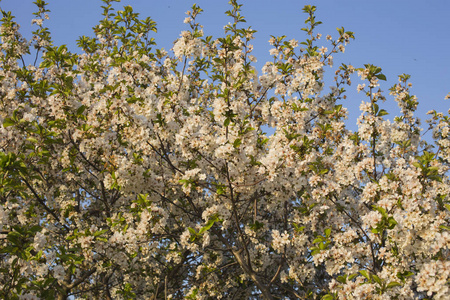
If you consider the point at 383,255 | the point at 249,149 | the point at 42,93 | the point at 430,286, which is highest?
the point at 42,93

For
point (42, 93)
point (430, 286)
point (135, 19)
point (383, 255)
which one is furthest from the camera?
point (135, 19)

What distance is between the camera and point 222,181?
23.9 feet

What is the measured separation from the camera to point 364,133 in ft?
23.6

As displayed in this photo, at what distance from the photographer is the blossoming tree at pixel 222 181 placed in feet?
18.0

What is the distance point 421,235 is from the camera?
525 centimetres

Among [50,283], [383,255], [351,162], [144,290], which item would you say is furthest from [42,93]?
[383,255]

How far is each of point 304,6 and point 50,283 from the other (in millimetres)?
8694

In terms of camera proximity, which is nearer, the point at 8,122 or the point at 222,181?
the point at 8,122

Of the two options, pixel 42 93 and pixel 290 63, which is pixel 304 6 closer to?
pixel 290 63

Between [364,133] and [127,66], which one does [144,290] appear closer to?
[127,66]

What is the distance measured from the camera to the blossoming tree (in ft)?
18.0

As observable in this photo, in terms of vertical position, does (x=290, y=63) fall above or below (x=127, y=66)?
above

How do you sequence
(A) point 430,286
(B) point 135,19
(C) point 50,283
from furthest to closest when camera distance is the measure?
(B) point 135,19, (C) point 50,283, (A) point 430,286

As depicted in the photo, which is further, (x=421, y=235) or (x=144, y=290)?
(x=144, y=290)
